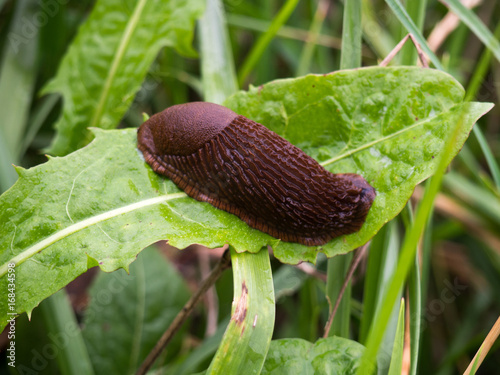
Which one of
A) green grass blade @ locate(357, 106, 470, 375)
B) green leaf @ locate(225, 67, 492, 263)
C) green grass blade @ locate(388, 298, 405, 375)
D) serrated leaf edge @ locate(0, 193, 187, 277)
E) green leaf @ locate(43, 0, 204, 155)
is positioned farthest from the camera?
green leaf @ locate(43, 0, 204, 155)

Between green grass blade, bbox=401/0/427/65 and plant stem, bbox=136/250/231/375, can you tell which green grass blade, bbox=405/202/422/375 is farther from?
green grass blade, bbox=401/0/427/65

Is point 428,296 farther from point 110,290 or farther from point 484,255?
point 110,290

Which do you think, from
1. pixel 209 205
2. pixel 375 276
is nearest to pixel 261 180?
pixel 209 205

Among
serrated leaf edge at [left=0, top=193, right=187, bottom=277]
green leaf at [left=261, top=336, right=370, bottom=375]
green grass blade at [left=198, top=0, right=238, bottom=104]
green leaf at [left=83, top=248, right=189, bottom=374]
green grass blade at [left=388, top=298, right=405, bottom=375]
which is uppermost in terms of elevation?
green grass blade at [left=198, top=0, right=238, bottom=104]

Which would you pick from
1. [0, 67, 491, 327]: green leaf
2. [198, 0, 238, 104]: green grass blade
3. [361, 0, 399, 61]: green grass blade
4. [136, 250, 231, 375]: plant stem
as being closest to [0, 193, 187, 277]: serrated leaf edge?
[0, 67, 491, 327]: green leaf

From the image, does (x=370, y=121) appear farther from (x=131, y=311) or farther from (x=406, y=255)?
(x=131, y=311)
